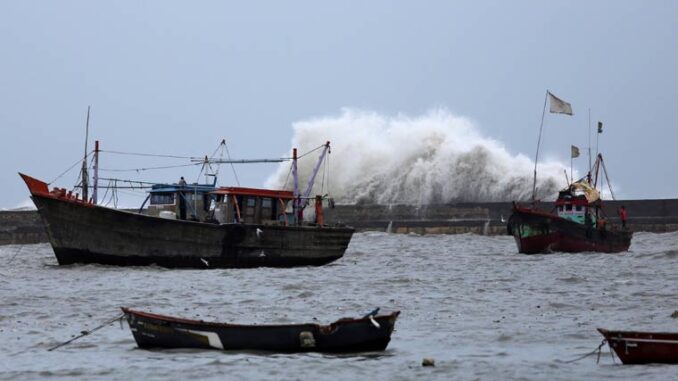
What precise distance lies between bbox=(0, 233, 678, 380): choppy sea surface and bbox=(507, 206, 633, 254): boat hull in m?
1.60

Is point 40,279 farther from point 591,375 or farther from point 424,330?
point 591,375

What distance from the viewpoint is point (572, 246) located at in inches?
1836

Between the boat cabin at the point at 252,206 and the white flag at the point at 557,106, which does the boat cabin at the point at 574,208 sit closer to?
the white flag at the point at 557,106

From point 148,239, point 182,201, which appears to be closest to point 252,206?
point 182,201

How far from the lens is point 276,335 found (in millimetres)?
18156

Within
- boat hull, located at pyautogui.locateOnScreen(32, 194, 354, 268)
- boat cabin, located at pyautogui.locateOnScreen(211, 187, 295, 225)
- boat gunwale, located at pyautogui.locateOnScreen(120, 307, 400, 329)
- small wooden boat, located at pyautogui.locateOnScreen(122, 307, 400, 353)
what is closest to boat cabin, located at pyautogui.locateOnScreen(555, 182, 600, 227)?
boat cabin, located at pyautogui.locateOnScreen(211, 187, 295, 225)

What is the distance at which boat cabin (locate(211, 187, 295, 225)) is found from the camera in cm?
3731

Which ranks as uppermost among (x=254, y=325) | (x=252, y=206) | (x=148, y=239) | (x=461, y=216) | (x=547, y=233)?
(x=461, y=216)

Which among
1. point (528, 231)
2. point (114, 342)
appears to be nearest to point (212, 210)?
point (528, 231)

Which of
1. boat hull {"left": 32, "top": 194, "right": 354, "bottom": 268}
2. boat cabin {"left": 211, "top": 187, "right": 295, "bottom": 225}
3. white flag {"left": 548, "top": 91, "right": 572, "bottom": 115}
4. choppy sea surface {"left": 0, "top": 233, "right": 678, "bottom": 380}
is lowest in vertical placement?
choppy sea surface {"left": 0, "top": 233, "right": 678, "bottom": 380}

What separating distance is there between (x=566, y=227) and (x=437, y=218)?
102ft

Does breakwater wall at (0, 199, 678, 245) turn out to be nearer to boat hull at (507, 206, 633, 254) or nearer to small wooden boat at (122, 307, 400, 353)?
boat hull at (507, 206, 633, 254)

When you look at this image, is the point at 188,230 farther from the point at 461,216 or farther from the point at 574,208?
the point at 461,216

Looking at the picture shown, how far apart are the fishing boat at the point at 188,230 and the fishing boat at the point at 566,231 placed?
10.1m
